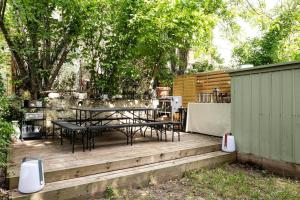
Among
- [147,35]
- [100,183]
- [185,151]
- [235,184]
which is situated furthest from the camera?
[147,35]

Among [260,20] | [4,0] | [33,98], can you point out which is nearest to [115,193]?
[33,98]

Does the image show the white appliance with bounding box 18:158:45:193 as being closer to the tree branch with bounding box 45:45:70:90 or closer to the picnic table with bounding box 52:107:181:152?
the picnic table with bounding box 52:107:181:152

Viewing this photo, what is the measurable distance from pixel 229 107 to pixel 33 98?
4.97 m

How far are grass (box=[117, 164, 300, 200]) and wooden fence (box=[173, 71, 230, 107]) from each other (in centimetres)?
284

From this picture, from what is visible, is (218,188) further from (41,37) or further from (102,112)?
(41,37)

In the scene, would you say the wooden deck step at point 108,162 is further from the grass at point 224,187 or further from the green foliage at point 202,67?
the green foliage at point 202,67

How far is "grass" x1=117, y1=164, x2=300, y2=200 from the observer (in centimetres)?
325

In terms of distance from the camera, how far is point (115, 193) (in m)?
3.22

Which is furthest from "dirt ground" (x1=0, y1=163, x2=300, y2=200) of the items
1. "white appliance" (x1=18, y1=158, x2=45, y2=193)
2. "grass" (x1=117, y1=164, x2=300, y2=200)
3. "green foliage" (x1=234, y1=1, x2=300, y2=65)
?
"green foliage" (x1=234, y1=1, x2=300, y2=65)

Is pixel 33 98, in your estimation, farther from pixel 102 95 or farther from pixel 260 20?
pixel 260 20

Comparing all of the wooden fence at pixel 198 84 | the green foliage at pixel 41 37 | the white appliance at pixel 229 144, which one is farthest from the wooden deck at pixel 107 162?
the wooden fence at pixel 198 84

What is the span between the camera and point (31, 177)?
2.72 metres

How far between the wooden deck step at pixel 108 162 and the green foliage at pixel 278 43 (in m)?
6.23

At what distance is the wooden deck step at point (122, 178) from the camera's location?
282cm
